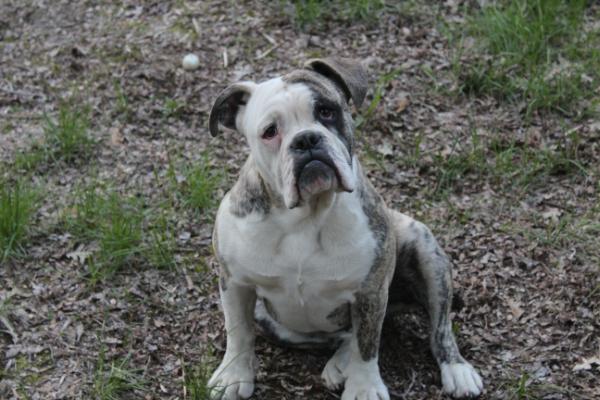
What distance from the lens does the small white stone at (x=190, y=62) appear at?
20.3 ft

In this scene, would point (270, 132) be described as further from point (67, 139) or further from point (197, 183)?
point (67, 139)

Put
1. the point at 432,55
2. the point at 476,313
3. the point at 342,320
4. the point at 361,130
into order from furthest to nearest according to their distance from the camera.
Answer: the point at 432,55, the point at 361,130, the point at 476,313, the point at 342,320

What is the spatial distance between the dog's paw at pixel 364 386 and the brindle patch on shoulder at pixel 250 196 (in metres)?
0.81

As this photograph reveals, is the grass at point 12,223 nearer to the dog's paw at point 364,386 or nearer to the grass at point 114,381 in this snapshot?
the grass at point 114,381

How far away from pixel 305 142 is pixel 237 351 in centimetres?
108

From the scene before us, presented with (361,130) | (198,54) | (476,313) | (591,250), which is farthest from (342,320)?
(198,54)

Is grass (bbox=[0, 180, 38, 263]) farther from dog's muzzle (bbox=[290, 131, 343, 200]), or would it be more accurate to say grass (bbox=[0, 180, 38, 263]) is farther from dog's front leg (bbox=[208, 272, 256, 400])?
dog's muzzle (bbox=[290, 131, 343, 200])

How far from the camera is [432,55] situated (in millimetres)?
6273

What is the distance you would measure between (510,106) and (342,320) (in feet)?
7.84

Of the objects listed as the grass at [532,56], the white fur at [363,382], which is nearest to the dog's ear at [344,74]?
the white fur at [363,382]

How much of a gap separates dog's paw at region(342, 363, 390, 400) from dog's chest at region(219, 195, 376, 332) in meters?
0.40

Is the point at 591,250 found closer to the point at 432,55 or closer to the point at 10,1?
the point at 432,55

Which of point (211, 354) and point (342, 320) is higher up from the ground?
point (342, 320)

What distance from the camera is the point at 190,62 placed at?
6.18 m
